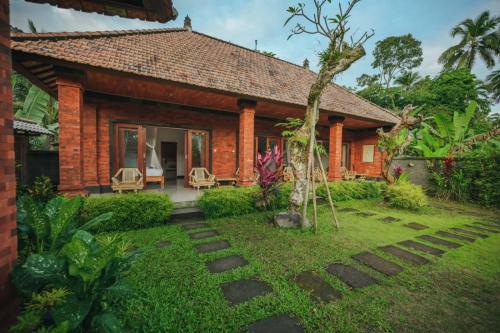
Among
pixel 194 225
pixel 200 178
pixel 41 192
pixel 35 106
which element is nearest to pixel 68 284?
pixel 194 225

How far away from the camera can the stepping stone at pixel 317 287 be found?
7.96ft

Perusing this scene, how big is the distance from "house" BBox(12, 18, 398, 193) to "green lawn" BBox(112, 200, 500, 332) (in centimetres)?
367

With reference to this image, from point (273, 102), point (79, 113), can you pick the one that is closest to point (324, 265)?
point (273, 102)

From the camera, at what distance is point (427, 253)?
365 cm

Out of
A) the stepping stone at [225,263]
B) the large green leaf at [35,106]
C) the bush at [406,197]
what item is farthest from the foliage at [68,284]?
the large green leaf at [35,106]

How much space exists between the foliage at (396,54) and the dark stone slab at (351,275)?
102ft

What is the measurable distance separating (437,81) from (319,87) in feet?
73.1

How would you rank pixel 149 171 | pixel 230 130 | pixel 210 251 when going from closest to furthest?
pixel 210 251 → pixel 149 171 → pixel 230 130

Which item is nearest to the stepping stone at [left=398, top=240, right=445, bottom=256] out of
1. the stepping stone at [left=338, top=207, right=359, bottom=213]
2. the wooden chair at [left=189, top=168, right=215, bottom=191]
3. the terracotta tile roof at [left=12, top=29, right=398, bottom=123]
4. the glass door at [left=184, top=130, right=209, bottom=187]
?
the stepping stone at [left=338, top=207, right=359, bottom=213]

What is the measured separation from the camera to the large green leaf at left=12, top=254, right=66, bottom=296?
4.36 ft

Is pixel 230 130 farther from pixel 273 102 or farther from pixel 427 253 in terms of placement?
pixel 427 253

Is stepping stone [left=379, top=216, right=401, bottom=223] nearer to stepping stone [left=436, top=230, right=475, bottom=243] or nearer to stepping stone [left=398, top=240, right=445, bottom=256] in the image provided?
stepping stone [left=436, top=230, right=475, bottom=243]

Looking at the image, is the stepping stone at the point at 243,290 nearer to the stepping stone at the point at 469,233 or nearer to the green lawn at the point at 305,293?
the green lawn at the point at 305,293

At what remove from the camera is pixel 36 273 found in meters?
1.32
